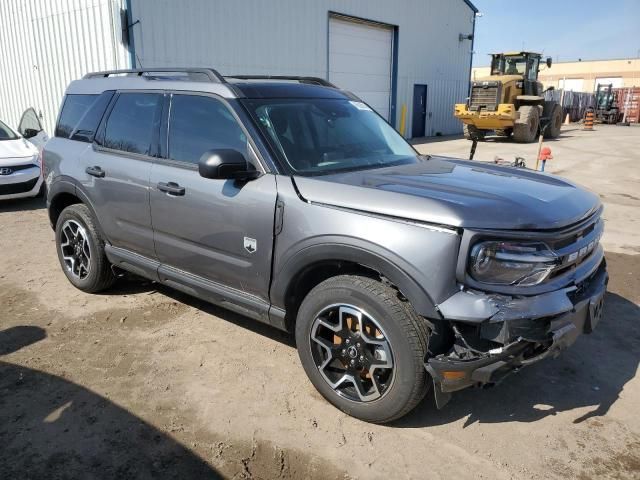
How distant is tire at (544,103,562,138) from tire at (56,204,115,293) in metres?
21.1

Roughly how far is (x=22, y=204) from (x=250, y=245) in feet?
25.2

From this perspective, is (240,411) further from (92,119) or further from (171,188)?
(92,119)

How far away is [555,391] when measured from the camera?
3299 mm

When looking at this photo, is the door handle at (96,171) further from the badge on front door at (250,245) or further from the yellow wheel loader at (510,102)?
the yellow wheel loader at (510,102)

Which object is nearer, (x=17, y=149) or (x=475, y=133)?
(x=475, y=133)

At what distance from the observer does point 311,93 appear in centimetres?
391

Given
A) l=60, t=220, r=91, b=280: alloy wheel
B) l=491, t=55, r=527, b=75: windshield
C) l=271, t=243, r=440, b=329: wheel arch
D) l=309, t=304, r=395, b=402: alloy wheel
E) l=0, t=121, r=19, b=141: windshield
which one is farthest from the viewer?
l=491, t=55, r=527, b=75: windshield

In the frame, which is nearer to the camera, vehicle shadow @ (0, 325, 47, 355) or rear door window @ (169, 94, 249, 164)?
rear door window @ (169, 94, 249, 164)

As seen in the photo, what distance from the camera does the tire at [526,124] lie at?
19625 millimetres

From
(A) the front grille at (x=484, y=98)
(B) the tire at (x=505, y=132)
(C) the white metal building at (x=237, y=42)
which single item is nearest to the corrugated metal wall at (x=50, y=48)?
(C) the white metal building at (x=237, y=42)

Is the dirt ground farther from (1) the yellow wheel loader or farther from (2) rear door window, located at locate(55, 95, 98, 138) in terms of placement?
(1) the yellow wheel loader

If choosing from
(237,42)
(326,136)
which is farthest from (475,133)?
(237,42)

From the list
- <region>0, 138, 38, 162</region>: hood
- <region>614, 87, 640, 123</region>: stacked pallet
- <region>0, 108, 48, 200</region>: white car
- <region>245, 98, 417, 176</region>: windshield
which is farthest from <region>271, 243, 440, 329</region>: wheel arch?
<region>614, 87, 640, 123</region>: stacked pallet

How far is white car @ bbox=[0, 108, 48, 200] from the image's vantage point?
8.42m
